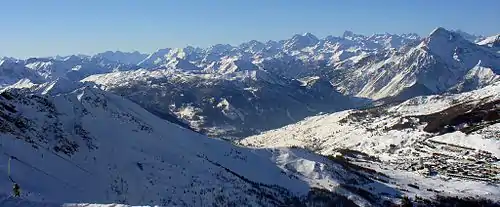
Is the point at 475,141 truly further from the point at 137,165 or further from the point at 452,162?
the point at 137,165

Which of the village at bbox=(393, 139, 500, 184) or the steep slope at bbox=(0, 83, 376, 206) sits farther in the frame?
the village at bbox=(393, 139, 500, 184)

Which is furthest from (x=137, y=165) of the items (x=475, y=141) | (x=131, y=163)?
(x=475, y=141)

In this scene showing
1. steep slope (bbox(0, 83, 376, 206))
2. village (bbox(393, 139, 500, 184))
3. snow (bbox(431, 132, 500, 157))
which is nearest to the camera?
steep slope (bbox(0, 83, 376, 206))

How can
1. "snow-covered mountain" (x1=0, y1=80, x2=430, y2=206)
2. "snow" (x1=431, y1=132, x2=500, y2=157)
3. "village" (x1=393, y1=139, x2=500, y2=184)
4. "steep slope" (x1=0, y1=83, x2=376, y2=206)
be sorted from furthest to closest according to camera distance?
"snow" (x1=431, y1=132, x2=500, y2=157) → "village" (x1=393, y1=139, x2=500, y2=184) → "snow-covered mountain" (x1=0, y1=80, x2=430, y2=206) → "steep slope" (x1=0, y1=83, x2=376, y2=206)

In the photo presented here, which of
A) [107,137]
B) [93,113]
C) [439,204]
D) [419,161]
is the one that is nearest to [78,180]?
[107,137]

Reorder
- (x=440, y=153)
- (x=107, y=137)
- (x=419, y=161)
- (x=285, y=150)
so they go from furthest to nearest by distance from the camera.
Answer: (x=440, y=153) → (x=419, y=161) → (x=285, y=150) → (x=107, y=137)

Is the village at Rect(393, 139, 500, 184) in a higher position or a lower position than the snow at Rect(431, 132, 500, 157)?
lower

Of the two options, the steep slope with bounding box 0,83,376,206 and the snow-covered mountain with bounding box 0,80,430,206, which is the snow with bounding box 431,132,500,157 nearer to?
the snow-covered mountain with bounding box 0,80,430,206

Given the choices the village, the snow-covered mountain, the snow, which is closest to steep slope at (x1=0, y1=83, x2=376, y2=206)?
the snow-covered mountain

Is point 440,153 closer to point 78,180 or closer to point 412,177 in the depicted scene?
point 412,177

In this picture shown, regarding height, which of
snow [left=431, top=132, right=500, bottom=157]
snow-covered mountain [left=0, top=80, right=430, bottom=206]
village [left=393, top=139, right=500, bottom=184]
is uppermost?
snow-covered mountain [left=0, top=80, right=430, bottom=206]
